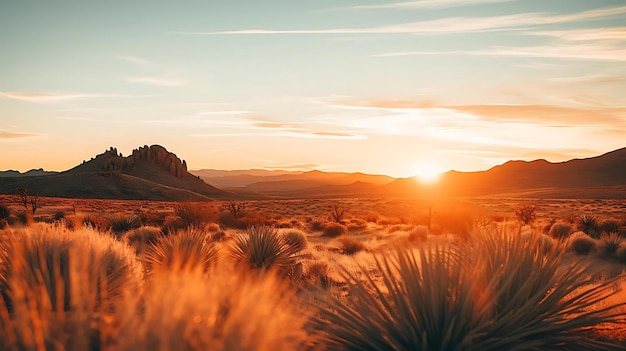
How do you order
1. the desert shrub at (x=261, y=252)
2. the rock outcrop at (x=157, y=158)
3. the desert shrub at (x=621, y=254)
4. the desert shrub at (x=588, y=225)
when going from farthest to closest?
1. the rock outcrop at (x=157, y=158)
2. the desert shrub at (x=588, y=225)
3. the desert shrub at (x=621, y=254)
4. the desert shrub at (x=261, y=252)

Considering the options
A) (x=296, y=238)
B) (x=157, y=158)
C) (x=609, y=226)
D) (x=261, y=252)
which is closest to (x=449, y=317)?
(x=261, y=252)

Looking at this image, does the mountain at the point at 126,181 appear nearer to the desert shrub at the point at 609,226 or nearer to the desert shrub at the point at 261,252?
the desert shrub at the point at 609,226

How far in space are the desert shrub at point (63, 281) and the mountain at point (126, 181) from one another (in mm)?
82236

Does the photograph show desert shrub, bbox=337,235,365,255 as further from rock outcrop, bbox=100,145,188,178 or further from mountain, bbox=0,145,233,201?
rock outcrop, bbox=100,145,188,178

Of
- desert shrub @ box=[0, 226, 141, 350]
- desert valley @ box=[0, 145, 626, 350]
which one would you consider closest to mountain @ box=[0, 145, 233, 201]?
desert valley @ box=[0, 145, 626, 350]

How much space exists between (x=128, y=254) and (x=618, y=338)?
557 centimetres

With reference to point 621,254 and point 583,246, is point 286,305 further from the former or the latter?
point 583,246

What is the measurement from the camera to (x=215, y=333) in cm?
260

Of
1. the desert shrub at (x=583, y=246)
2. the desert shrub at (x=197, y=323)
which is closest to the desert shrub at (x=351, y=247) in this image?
the desert shrub at (x=583, y=246)

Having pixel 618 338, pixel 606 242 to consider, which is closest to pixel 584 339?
pixel 618 338

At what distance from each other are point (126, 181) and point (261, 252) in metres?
87.4

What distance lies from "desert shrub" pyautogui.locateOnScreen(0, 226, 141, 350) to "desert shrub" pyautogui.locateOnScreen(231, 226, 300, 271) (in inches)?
136

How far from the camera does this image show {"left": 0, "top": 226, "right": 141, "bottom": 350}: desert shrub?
9.03 feet

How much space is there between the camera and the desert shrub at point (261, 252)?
9.30 metres
